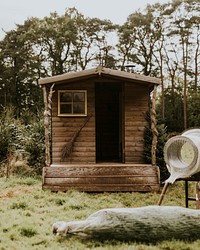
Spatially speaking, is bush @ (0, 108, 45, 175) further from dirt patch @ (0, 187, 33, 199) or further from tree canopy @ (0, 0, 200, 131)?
tree canopy @ (0, 0, 200, 131)

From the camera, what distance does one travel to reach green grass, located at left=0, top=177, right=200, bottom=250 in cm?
518

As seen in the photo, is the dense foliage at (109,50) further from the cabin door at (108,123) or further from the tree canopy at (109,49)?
the cabin door at (108,123)

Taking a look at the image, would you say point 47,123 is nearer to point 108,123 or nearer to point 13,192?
point 13,192

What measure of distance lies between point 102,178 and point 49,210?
8.93ft

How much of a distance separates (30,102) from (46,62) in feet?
11.9

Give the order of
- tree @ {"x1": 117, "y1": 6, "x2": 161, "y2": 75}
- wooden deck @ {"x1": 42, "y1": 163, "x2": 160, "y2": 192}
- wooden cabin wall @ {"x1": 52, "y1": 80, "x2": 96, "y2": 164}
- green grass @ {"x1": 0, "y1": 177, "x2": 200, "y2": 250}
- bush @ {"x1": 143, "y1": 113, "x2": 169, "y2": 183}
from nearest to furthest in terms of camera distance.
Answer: green grass @ {"x1": 0, "y1": 177, "x2": 200, "y2": 250}
wooden deck @ {"x1": 42, "y1": 163, "x2": 160, "y2": 192}
bush @ {"x1": 143, "y1": 113, "x2": 169, "y2": 183}
wooden cabin wall @ {"x1": 52, "y1": 80, "x2": 96, "y2": 164}
tree @ {"x1": 117, "y1": 6, "x2": 161, "y2": 75}

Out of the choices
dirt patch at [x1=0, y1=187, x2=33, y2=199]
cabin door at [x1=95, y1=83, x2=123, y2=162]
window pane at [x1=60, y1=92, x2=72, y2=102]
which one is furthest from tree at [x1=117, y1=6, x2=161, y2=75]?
dirt patch at [x1=0, y1=187, x2=33, y2=199]

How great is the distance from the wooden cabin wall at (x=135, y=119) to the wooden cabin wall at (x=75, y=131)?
962mm

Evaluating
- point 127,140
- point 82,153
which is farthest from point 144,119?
point 82,153

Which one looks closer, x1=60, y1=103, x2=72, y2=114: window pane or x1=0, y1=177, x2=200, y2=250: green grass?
x1=0, y1=177, x2=200, y2=250: green grass

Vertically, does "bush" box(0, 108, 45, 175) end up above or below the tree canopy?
below

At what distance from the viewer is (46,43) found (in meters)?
32.0

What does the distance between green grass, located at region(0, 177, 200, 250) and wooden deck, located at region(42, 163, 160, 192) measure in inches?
11.1

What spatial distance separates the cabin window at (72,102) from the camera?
11133mm
